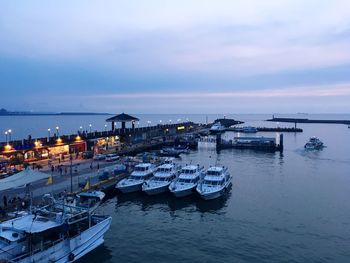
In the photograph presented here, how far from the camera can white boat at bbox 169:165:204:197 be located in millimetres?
41713

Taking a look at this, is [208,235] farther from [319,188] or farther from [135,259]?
[319,188]

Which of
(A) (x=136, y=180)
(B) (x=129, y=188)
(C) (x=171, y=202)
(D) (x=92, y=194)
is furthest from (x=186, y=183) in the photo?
(D) (x=92, y=194)

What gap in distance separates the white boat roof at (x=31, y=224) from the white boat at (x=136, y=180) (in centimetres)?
1909

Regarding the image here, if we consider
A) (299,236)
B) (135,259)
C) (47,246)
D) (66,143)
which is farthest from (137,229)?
(66,143)

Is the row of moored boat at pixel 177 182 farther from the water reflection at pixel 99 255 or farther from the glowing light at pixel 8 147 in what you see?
the glowing light at pixel 8 147

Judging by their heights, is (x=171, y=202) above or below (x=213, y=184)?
below

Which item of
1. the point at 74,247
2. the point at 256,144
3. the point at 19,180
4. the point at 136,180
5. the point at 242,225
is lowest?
the point at 242,225

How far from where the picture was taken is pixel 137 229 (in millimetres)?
31938

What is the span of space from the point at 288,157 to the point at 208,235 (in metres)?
54.3

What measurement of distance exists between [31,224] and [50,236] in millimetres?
1834

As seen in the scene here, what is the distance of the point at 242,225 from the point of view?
33250 millimetres

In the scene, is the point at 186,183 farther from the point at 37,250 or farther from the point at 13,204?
the point at 37,250

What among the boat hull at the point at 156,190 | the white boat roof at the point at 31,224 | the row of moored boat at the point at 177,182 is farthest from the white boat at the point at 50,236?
the row of moored boat at the point at 177,182

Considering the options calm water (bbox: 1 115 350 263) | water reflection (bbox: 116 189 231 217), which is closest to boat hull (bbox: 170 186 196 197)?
water reflection (bbox: 116 189 231 217)
